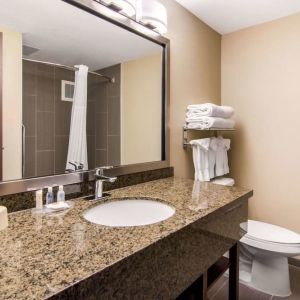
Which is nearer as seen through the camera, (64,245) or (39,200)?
(64,245)

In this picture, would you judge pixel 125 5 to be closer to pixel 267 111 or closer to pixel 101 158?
pixel 101 158

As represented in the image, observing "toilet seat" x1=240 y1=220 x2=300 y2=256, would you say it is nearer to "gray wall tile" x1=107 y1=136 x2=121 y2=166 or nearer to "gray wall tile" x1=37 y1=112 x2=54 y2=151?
"gray wall tile" x1=107 y1=136 x2=121 y2=166

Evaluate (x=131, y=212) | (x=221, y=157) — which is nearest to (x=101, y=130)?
(x=131, y=212)

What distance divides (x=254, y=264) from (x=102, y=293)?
64.2 inches

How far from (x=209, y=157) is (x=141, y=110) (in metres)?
0.71

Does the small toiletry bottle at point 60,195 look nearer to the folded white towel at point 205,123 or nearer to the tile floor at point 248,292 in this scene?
the folded white towel at point 205,123

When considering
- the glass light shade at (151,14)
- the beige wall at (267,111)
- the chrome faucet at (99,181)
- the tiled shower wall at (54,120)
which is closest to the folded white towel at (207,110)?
the beige wall at (267,111)

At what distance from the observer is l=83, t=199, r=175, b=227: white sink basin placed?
1.13 metres

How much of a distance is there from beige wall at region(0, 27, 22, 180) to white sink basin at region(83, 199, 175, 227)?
39 cm

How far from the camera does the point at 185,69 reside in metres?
1.91

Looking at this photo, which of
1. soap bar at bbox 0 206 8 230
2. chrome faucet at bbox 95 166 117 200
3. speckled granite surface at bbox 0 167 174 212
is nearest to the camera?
soap bar at bbox 0 206 8 230

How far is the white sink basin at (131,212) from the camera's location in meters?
1.13

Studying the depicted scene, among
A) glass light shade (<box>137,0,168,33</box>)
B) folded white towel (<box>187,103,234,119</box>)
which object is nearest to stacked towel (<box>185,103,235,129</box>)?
folded white towel (<box>187,103,234,119</box>)

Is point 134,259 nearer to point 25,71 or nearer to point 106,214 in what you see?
point 106,214
